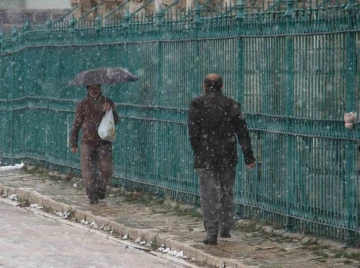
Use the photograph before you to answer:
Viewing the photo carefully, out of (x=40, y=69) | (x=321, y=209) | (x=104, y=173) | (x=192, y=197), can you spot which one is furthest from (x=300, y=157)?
(x=40, y=69)

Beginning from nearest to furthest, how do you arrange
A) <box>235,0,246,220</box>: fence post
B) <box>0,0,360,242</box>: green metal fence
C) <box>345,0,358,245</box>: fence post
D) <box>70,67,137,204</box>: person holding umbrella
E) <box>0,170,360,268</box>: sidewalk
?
<box>0,170,360,268</box>: sidewalk → <box>345,0,358,245</box>: fence post → <box>0,0,360,242</box>: green metal fence → <box>235,0,246,220</box>: fence post → <box>70,67,137,204</box>: person holding umbrella

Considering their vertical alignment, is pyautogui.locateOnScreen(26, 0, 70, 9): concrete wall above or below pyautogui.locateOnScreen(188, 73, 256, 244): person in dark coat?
above

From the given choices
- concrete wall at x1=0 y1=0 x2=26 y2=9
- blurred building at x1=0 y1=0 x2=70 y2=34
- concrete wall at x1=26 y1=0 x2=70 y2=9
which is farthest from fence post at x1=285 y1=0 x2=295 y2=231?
concrete wall at x1=26 y1=0 x2=70 y2=9

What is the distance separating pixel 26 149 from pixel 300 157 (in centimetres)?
974

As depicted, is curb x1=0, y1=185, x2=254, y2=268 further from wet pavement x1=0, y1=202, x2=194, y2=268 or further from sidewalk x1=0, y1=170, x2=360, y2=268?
wet pavement x1=0, y1=202, x2=194, y2=268

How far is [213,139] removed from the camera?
43.5ft

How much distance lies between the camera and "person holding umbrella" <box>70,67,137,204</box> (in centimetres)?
1698

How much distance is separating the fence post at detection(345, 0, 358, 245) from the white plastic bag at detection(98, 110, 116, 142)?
4759 millimetres

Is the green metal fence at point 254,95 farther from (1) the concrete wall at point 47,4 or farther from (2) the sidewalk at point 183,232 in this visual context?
(1) the concrete wall at point 47,4

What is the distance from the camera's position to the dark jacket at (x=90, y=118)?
670 inches

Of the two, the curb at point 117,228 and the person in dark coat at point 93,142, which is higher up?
the person in dark coat at point 93,142

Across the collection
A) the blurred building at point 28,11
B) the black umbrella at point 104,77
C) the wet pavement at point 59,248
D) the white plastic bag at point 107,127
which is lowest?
the wet pavement at point 59,248

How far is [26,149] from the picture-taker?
22.6m

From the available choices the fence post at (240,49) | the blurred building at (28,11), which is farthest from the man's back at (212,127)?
the blurred building at (28,11)
